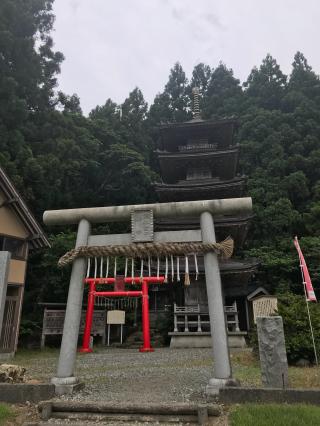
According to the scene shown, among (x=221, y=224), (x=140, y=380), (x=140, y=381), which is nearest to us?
(x=140, y=381)

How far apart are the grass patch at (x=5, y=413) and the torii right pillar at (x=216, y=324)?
306 cm

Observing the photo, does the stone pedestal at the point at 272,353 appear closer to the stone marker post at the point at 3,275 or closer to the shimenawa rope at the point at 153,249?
the shimenawa rope at the point at 153,249

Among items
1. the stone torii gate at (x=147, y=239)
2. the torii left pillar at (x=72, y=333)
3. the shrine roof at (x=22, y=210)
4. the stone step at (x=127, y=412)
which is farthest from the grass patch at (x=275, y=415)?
the shrine roof at (x=22, y=210)

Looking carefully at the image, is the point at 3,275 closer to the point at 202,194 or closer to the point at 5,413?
the point at 5,413

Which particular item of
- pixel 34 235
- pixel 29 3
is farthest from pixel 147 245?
pixel 29 3

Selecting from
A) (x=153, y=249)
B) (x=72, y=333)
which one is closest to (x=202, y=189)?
(x=153, y=249)

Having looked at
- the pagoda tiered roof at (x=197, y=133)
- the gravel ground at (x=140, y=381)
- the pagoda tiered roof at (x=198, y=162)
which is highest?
the pagoda tiered roof at (x=197, y=133)

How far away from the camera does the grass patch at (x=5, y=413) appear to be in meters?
4.94

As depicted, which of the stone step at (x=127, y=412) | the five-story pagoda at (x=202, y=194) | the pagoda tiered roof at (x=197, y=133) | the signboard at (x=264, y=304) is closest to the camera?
the stone step at (x=127, y=412)

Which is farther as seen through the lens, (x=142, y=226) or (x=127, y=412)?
(x=142, y=226)

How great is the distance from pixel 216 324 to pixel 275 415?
1.70 meters

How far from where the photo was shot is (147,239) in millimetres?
6617

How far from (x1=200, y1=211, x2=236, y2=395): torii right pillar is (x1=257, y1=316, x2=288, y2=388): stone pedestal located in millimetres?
789

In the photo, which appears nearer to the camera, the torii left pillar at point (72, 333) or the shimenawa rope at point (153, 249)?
the torii left pillar at point (72, 333)
